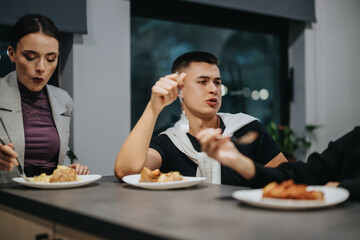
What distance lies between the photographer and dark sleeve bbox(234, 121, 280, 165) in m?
1.85

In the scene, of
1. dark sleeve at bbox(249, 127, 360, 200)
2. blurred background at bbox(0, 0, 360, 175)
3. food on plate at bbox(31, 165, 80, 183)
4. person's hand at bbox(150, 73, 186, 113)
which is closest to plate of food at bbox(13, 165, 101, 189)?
food on plate at bbox(31, 165, 80, 183)

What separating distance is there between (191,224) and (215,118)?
1277 millimetres

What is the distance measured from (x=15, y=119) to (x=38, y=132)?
11 cm

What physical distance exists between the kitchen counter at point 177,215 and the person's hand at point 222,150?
9 cm

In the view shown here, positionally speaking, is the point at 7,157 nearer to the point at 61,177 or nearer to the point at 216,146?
the point at 61,177

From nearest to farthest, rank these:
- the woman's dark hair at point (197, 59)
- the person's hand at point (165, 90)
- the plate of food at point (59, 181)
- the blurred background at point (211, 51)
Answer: the plate of food at point (59, 181) < the person's hand at point (165, 90) < the woman's dark hair at point (197, 59) < the blurred background at point (211, 51)

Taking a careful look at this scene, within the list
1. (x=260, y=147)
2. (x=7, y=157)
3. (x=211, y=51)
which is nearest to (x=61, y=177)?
(x=7, y=157)

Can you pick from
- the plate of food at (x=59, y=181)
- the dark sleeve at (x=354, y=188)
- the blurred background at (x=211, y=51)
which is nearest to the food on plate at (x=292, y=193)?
the dark sleeve at (x=354, y=188)

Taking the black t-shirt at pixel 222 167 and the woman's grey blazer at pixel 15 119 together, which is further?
the black t-shirt at pixel 222 167

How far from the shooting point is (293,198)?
836 mm

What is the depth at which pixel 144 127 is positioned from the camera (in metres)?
1.46

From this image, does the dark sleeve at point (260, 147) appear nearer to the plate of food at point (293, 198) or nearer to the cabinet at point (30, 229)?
the plate of food at point (293, 198)

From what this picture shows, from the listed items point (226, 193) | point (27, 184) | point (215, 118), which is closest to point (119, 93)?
point (215, 118)

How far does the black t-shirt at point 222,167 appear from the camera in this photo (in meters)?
1.81
